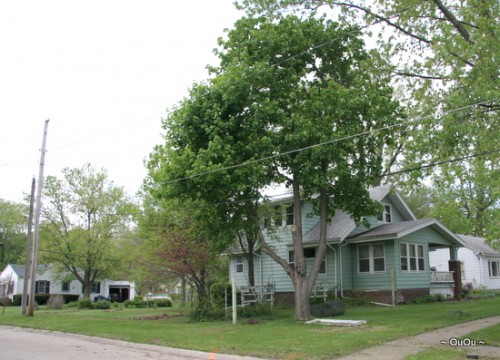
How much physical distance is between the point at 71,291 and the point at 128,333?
137 ft

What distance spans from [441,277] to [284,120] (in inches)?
674

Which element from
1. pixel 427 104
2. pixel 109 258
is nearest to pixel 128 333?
pixel 427 104

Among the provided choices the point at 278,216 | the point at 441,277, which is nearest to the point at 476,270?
the point at 441,277

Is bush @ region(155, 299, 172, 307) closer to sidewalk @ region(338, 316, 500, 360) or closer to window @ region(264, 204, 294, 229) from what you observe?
window @ region(264, 204, 294, 229)

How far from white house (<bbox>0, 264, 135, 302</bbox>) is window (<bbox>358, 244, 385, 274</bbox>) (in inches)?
1206

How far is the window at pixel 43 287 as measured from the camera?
52.0 meters

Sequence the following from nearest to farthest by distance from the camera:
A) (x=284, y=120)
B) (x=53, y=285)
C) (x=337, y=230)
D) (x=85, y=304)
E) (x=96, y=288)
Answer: (x=284, y=120) < (x=337, y=230) < (x=85, y=304) < (x=53, y=285) < (x=96, y=288)

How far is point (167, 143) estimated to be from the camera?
Result: 19000 mm

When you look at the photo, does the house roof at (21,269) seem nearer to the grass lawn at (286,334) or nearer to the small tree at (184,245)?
the small tree at (184,245)

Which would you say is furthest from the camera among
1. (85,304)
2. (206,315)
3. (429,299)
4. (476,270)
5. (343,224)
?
(476,270)

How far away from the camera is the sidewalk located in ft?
34.0

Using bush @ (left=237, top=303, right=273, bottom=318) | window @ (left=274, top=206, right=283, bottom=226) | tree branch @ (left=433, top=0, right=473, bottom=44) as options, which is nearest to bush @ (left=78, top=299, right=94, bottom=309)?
window @ (left=274, top=206, right=283, bottom=226)

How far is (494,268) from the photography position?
40.3 meters

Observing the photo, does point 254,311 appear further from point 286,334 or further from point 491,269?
point 491,269
